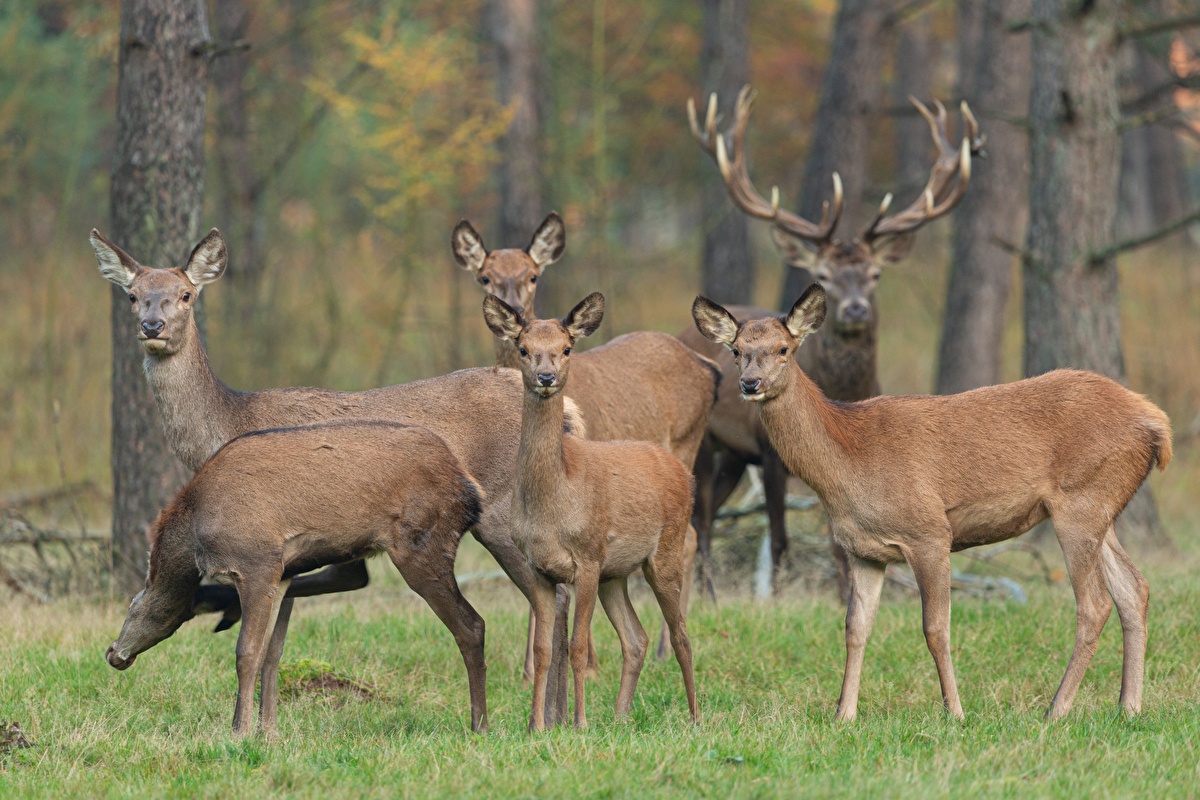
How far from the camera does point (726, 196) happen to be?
60.7 feet

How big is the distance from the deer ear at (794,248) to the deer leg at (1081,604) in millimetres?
4268

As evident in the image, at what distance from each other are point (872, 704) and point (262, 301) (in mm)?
10987

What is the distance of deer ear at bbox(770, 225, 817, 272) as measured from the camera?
36.0 ft

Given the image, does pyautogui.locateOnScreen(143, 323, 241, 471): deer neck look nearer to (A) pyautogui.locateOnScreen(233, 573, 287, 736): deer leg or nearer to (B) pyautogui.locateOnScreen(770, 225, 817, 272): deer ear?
(A) pyautogui.locateOnScreen(233, 573, 287, 736): deer leg

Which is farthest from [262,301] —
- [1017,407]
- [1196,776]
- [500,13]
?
[1196,776]

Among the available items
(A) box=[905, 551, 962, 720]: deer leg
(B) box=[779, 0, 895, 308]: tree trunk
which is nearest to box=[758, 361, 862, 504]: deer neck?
(A) box=[905, 551, 962, 720]: deer leg

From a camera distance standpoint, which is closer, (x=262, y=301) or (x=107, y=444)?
(x=107, y=444)

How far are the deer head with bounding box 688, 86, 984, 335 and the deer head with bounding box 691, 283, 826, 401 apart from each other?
8.95 feet

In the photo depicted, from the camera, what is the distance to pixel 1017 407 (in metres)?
7.24

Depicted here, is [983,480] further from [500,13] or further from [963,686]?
[500,13]

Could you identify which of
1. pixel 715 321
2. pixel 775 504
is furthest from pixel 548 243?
pixel 775 504

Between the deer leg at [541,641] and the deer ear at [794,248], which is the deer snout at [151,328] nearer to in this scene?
the deer leg at [541,641]

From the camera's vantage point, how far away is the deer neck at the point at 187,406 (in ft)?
25.1

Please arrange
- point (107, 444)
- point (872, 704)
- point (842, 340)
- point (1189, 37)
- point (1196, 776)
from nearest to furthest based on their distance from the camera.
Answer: point (1196, 776), point (872, 704), point (842, 340), point (107, 444), point (1189, 37)
